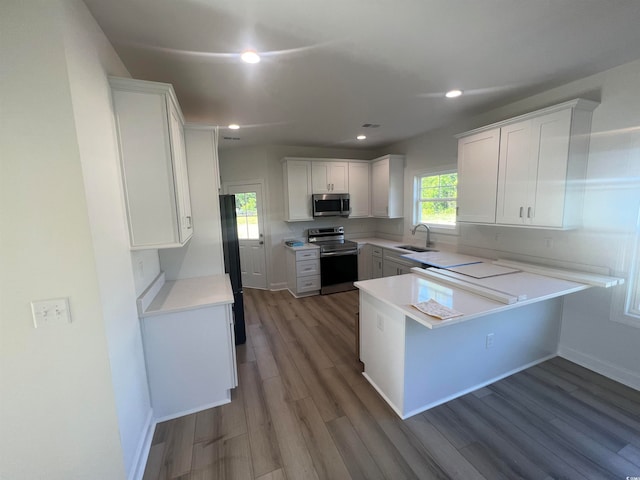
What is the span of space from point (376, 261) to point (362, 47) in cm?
339

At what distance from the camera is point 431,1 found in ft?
4.31

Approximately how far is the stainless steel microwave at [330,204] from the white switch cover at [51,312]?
3.72 meters

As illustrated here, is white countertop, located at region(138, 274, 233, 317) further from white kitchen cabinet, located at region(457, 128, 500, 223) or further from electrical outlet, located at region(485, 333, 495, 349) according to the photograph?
white kitchen cabinet, located at region(457, 128, 500, 223)

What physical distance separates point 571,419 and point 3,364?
134 inches

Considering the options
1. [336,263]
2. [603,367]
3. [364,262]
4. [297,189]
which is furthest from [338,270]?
[603,367]

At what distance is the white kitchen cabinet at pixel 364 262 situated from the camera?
188 inches

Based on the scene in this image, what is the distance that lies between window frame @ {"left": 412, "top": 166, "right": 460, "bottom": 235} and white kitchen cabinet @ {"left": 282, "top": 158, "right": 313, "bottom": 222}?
1810 mm

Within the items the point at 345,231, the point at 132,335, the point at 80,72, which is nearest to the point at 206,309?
the point at 132,335

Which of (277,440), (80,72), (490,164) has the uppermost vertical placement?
(80,72)

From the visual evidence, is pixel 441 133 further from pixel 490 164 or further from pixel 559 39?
pixel 559 39

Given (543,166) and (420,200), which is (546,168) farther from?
(420,200)

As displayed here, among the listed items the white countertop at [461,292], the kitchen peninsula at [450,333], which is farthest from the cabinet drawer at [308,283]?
the white countertop at [461,292]

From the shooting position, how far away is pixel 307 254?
4418 mm

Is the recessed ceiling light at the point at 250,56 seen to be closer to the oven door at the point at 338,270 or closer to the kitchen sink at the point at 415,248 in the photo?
the oven door at the point at 338,270
